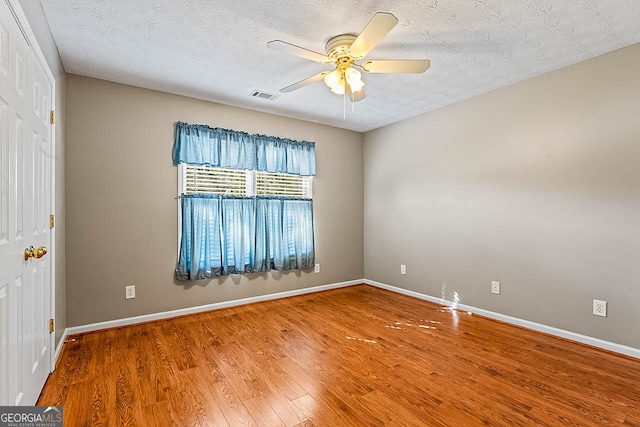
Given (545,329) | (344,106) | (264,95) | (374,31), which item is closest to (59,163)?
(264,95)

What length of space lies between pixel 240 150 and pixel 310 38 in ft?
6.07

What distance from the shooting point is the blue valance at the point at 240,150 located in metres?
3.56

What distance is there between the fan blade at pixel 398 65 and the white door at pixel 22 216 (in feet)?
6.66

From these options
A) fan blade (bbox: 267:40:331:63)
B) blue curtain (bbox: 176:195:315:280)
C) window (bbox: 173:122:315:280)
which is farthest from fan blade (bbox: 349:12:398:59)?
blue curtain (bbox: 176:195:315:280)

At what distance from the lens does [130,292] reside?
3260mm

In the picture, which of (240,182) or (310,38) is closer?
(310,38)

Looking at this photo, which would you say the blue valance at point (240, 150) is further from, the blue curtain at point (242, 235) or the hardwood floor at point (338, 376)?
the hardwood floor at point (338, 376)

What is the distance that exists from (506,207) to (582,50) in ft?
4.98

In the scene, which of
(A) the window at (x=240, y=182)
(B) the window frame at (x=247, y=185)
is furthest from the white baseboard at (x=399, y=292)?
(A) the window at (x=240, y=182)

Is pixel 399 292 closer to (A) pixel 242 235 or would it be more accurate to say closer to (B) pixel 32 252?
(A) pixel 242 235

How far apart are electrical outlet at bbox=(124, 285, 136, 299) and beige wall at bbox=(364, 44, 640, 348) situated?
3382 millimetres

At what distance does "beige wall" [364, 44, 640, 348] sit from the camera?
103 inches

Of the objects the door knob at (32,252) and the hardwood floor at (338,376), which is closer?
the door knob at (32,252)

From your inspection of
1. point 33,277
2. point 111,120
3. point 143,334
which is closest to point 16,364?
point 33,277
